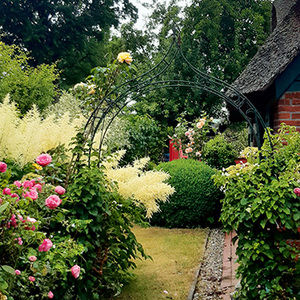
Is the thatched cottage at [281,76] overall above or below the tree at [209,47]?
below

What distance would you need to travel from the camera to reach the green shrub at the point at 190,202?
7.20 metres

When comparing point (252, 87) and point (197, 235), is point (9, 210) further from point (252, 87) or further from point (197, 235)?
point (197, 235)

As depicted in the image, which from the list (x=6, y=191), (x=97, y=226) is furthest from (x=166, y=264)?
(x=6, y=191)

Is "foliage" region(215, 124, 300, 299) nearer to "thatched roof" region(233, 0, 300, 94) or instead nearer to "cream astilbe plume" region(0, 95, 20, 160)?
"thatched roof" region(233, 0, 300, 94)

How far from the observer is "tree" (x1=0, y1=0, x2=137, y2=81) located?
1648 cm

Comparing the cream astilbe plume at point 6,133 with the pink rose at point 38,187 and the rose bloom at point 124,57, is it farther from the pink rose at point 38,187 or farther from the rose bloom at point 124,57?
the rose bloom at point 124,57

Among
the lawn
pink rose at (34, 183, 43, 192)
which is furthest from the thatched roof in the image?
pink rose at (34, 183, 43, 192)

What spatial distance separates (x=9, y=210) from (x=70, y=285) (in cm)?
100

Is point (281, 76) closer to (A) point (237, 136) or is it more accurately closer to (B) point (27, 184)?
(B) point (27, 184)

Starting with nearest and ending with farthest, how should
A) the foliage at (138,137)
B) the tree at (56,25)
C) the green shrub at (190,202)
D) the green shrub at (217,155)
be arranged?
the green shrub at (190,202) < the green shrub at (217,155) < the foliage at (138,137) < the tree at (56,25)

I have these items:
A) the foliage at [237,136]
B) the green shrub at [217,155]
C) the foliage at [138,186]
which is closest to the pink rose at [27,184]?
the foliage at [138,186]

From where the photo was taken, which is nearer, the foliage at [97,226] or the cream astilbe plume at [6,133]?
the foliage at [97,226]

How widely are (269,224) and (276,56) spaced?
2.16 meters

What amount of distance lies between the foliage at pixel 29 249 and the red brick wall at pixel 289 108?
260 cm
